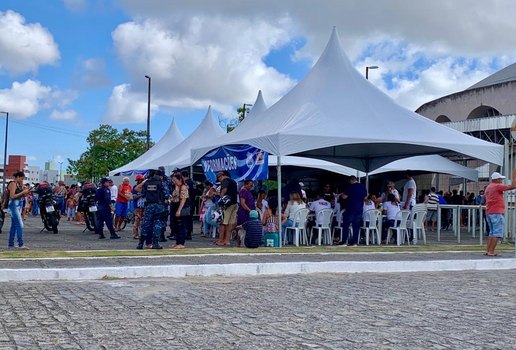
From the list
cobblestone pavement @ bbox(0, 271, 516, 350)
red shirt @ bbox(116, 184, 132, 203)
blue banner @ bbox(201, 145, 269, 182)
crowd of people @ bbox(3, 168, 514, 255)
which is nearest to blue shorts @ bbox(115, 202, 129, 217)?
red shirt @ bbox(116, 184, 132, 203)

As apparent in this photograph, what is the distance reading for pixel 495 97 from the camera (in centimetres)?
4238

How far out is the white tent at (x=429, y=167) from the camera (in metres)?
25.2

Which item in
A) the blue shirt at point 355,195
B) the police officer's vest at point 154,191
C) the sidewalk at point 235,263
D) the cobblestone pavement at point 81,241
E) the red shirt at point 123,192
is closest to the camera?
the sidewalk at point 235,263

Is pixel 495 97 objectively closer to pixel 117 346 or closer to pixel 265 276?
pixel 265 276

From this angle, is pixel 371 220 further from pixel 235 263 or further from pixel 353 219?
pixel 235 263

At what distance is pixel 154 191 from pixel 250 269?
3098 millimetres

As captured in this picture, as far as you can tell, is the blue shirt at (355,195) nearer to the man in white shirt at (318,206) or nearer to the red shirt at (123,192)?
the man in white shirt at (318,206)

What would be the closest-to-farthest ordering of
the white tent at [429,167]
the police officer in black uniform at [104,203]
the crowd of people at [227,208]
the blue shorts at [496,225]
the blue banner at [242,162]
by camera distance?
the crowd of people at [227,208], the blue shorts at [496,225], the blue banner at [242,162], the police officer in black uniform at [104,203], the white tent at [429,167]

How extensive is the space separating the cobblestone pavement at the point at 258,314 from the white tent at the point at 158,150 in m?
22.0

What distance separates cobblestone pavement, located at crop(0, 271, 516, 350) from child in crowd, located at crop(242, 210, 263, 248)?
3.67m

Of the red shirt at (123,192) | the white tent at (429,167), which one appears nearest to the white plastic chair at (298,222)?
the red shirt at (123,192)

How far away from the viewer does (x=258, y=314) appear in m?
7.20

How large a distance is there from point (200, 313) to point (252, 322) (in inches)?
27.6

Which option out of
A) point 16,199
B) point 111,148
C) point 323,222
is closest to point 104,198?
point 16,199
